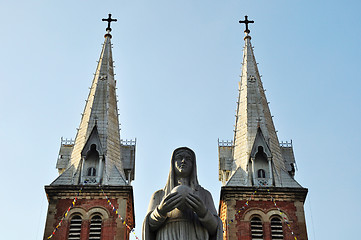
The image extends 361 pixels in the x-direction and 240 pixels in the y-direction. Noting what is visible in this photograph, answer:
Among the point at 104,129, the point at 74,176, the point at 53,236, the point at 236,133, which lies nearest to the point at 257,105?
the point at 236,133

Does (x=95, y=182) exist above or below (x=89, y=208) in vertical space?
above

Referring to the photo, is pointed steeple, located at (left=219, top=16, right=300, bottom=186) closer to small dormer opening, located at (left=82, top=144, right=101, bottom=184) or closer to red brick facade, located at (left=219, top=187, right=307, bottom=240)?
red brick facade, located at (left=219, top=187, right=307, bottom=240)

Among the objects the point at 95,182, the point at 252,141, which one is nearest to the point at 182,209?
the point at 95,182

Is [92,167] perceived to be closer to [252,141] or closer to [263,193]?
[252,141]

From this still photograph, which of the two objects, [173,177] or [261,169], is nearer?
[173,177]

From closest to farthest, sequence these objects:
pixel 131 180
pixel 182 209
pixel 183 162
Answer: pixel 182 209 → pixel 183 162 → pixel 131 180

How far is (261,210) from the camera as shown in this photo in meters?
31.8

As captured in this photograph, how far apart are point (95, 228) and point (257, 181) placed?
7892 mm

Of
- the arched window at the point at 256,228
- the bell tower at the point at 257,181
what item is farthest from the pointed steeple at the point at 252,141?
the arched window at the point at 256,228

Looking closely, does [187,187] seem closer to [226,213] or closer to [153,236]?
[153,236]

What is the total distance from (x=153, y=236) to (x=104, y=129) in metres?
27.3

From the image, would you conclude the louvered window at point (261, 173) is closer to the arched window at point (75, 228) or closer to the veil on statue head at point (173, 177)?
the arched window at point (75, 228)

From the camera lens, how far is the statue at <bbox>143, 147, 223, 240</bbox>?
29.2 ft

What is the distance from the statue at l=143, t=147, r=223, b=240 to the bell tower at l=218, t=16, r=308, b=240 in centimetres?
2145
